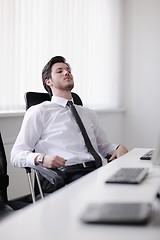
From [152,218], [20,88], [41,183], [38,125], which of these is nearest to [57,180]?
[41,183]

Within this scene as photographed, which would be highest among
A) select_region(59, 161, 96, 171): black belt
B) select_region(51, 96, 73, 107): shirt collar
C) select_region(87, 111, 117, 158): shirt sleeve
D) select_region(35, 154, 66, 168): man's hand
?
select_region(51, 96, 73, 107): shirt collar

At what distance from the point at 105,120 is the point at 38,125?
2.09 m

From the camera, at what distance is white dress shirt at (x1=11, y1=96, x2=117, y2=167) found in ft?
7.80

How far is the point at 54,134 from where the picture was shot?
8.13 ft

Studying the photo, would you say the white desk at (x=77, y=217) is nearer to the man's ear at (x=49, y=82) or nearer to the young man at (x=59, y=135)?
the young man at (x=59, y=135)

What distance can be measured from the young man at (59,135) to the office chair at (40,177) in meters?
0.06

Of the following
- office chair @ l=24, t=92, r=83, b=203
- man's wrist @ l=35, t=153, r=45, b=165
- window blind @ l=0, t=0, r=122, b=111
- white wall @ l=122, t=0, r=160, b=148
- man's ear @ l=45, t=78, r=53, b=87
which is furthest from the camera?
white wall @ l=122, t=0, r=160, b=148

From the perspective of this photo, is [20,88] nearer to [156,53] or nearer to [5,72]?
[5,72]

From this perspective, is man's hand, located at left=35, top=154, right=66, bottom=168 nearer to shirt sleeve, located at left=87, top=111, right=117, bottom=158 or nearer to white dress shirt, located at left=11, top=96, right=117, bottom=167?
white dress shirt, located at left=11, top=96, right=117, bottom=167

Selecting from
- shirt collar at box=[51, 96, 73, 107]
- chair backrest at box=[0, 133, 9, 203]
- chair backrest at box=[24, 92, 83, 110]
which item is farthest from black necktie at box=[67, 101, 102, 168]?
chair backrest at box=[0, 133, 9, 203]

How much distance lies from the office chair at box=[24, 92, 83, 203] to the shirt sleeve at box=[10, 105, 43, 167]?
0.07 m

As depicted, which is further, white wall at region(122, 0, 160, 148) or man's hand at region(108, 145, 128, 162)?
white wall at region(122, 0, 160, 148)

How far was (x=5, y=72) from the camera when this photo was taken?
3195 millimetres

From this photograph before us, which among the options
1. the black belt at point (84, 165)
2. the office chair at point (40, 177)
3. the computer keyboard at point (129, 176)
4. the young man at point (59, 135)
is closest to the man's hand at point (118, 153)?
the young man at point (59, 135)
